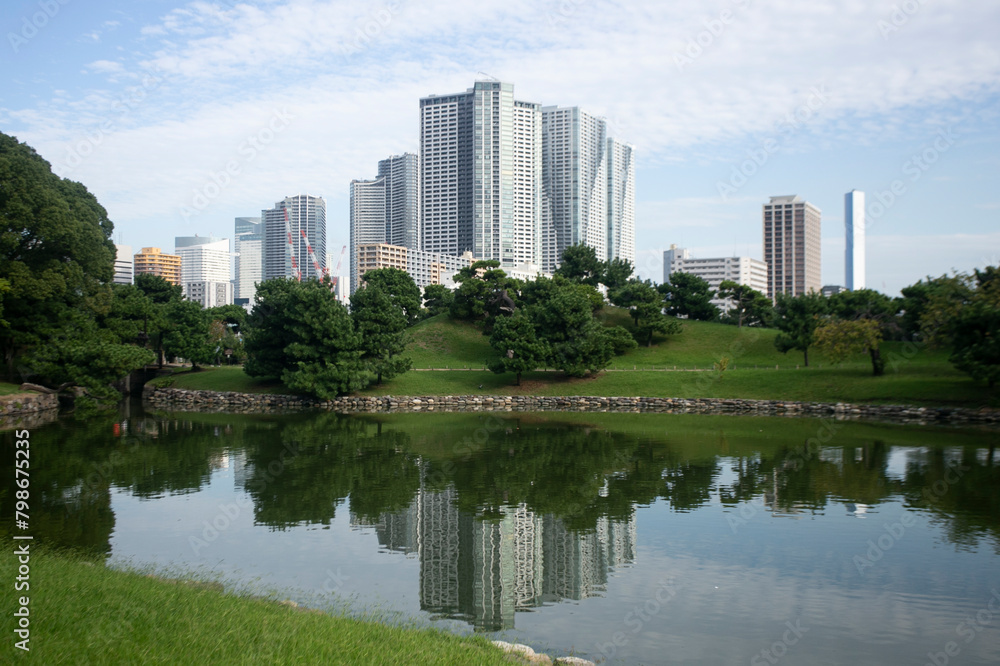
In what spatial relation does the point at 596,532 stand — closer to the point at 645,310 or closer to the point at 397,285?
the point at 645,310

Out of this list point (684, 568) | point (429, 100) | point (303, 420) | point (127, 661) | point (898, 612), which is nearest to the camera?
point (127, 661)

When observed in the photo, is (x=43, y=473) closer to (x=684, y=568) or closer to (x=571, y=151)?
(x=684, y=568)

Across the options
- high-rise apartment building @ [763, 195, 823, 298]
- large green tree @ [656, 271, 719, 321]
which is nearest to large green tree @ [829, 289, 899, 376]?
large green tree @ [656, 271, 719, 321]

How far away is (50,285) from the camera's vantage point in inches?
1483

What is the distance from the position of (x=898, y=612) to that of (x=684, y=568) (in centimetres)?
351

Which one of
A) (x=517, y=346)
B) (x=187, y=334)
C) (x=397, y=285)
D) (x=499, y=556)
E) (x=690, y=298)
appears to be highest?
(x=397, y=285)

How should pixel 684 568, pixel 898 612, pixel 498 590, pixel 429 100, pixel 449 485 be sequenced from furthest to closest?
pixel 429 100, pixel 449 485, pixel 684 568, pixel 498 590, pixel 898 612

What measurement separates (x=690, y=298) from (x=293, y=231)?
121872mm

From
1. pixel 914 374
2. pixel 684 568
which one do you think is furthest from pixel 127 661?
pixel 914 374

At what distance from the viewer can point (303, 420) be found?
38.2m

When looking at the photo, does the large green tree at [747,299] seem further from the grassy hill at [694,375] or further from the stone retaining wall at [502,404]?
the stone retaining wall at [502,404]

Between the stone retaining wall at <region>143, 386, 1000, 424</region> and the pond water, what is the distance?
10.2 meters

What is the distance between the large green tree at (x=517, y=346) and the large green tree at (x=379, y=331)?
652cm

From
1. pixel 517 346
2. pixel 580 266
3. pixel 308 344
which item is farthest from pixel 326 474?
pixel 580 266
